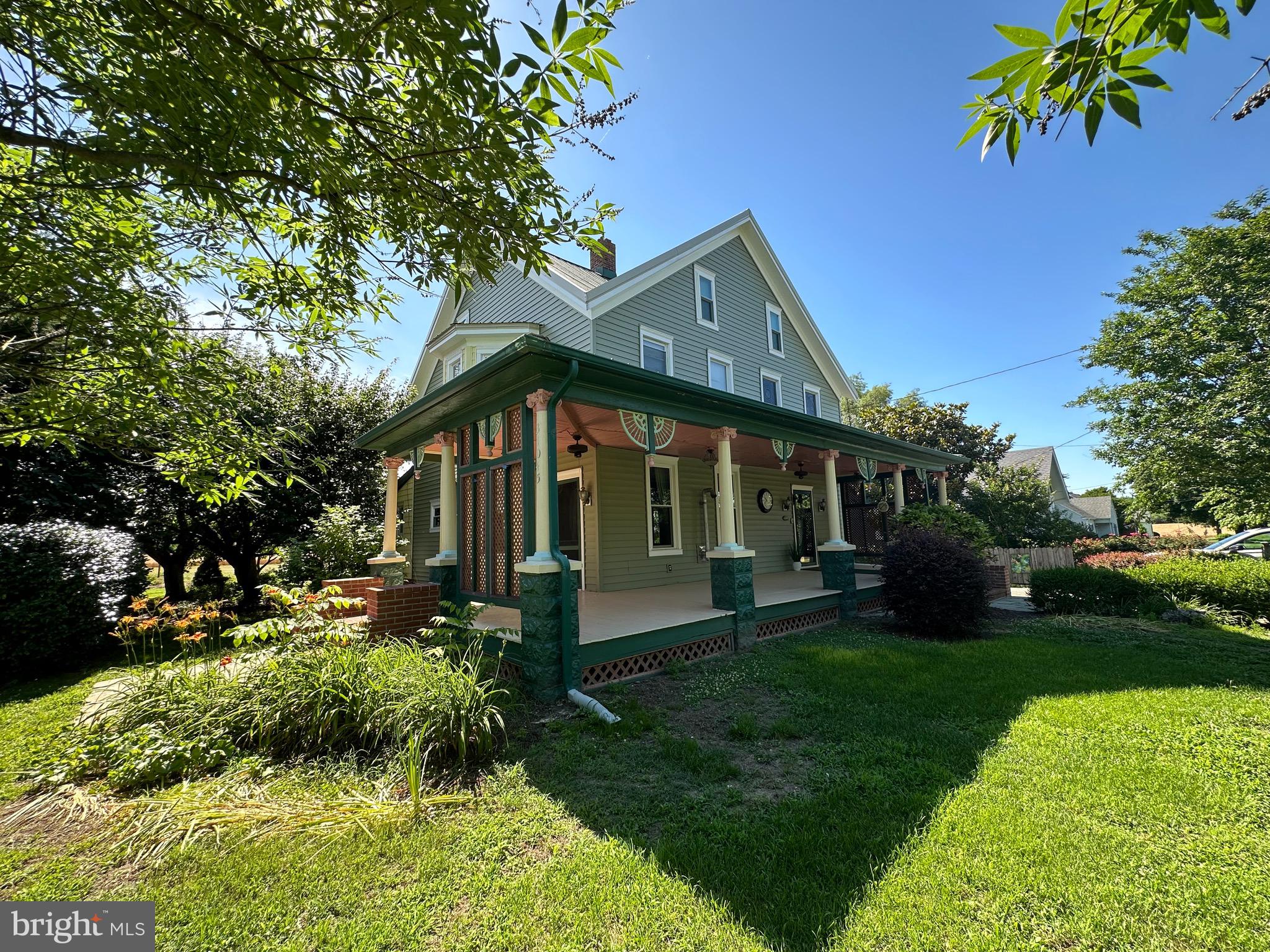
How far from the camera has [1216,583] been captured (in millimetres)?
8477

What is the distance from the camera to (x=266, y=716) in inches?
144

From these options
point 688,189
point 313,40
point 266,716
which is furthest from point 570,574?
point 688,189

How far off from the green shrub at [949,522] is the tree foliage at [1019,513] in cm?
983

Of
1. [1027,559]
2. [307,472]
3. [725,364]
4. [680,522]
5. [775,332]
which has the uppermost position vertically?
[775,332]

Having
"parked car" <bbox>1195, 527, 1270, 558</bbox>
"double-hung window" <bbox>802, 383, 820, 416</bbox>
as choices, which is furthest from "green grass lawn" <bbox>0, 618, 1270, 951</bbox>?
"parked car" <bbox>1195, 527, 1270, 558</bbox>

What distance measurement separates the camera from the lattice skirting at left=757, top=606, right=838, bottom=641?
7.19 m

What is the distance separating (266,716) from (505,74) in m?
4.42

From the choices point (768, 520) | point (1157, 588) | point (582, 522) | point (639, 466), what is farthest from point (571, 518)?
point (1157, 588)

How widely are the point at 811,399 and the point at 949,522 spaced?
5.10 m

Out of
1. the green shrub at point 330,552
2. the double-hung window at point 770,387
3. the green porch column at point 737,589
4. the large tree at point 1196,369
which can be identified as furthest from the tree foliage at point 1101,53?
the large tree at point 1196,369

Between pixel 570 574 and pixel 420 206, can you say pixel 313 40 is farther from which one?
pixel 570 574

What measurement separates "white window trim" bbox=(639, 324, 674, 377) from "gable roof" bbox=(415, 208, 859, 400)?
29.4 inches

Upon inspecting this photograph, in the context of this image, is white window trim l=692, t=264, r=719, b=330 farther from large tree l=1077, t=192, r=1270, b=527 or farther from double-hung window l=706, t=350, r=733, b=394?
large tree l=1077, t=192, r=1270, b=527

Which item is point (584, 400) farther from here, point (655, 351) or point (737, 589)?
point (655, 351)
